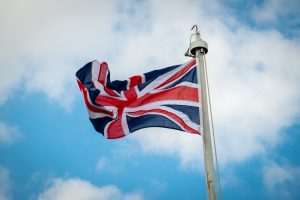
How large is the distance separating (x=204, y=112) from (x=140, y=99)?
2.90 m

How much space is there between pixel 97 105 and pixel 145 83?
1922 mm

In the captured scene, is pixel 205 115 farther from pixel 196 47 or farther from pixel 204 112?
pixel 196 47

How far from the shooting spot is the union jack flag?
40.4 ft

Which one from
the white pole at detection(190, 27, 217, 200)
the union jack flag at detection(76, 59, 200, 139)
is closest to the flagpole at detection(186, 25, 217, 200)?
the white pole at detection(190, 27, 217, 200)

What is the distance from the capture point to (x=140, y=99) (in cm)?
1343

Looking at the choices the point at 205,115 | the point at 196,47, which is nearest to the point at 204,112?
the point at 205,115

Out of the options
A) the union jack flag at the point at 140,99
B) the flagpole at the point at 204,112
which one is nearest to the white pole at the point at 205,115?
the flagpole at the point at 204,112

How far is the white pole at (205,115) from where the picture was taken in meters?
10.1

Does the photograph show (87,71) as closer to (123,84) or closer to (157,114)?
(123,84)

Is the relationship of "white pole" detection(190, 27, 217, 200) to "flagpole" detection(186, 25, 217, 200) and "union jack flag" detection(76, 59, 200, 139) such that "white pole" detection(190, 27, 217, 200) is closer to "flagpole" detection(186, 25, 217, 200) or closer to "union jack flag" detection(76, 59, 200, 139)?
"flagpole" detection(186, 25, 217, 200)

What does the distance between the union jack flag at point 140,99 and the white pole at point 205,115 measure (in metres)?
0.44

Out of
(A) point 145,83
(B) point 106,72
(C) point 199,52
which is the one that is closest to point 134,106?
(A) point 145,83

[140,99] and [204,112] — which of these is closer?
[204,112]

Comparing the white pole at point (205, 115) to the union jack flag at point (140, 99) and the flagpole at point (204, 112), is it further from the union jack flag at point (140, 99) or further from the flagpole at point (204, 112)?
the union jack flag at point (140, 99)
